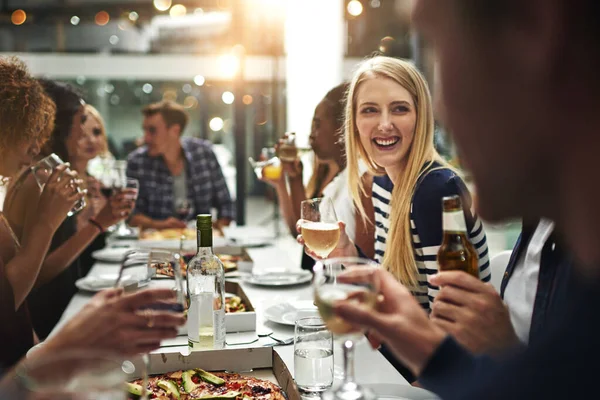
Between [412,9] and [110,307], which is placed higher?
[412,9]

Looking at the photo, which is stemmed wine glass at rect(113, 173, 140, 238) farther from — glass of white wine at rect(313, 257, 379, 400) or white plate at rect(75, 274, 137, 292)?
glass of white wine at rect(313, 257, 379, 400)

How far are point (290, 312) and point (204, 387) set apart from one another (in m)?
0.57

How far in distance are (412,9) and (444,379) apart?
52 centimetres

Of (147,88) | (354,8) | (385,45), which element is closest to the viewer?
(385,45)

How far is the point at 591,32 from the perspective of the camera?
2.00 ft

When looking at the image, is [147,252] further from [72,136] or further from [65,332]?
[72,136]

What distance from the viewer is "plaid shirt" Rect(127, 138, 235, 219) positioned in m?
4.75

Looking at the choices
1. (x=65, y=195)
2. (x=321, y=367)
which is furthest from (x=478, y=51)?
(x=65, y=195)

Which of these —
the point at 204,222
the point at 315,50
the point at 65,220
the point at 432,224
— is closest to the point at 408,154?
the point at 432,224

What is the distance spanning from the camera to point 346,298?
943 mm

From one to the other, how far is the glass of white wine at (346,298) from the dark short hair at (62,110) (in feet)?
7.93

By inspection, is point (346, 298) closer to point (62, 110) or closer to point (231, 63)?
point (62, 110)

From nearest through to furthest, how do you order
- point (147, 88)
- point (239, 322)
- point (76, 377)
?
point (76, 377)
point (239, 322)
point (147, 88)

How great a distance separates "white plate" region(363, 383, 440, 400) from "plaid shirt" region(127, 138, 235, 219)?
12.0 ft
